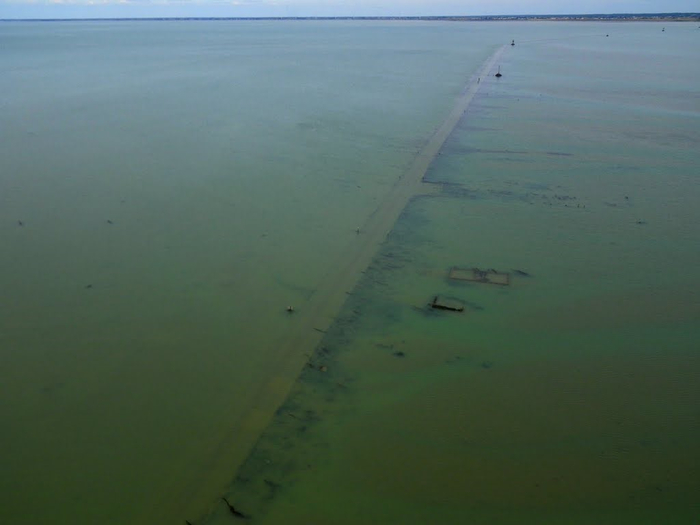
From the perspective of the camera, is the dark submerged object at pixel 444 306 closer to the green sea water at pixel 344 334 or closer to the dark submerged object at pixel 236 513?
the green sea water at pixel 344 334

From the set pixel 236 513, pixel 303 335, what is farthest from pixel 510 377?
pixel 236 513

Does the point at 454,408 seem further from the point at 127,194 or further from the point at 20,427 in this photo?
the point at 127,194

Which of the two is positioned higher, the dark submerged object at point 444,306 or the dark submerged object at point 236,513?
Result: the dark submerged object at point 444,306

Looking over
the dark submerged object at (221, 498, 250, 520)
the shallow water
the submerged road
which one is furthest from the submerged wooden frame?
the dark submerged object at (221, 498, 250, 520)

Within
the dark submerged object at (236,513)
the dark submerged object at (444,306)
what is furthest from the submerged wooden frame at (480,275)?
the dark submerged object at (236,513)

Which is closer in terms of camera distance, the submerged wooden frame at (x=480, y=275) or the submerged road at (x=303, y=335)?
the submerged road at (x=303, y=335)

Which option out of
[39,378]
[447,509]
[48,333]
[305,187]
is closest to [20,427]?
[39,378]

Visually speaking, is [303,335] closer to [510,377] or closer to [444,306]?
[444,306]
